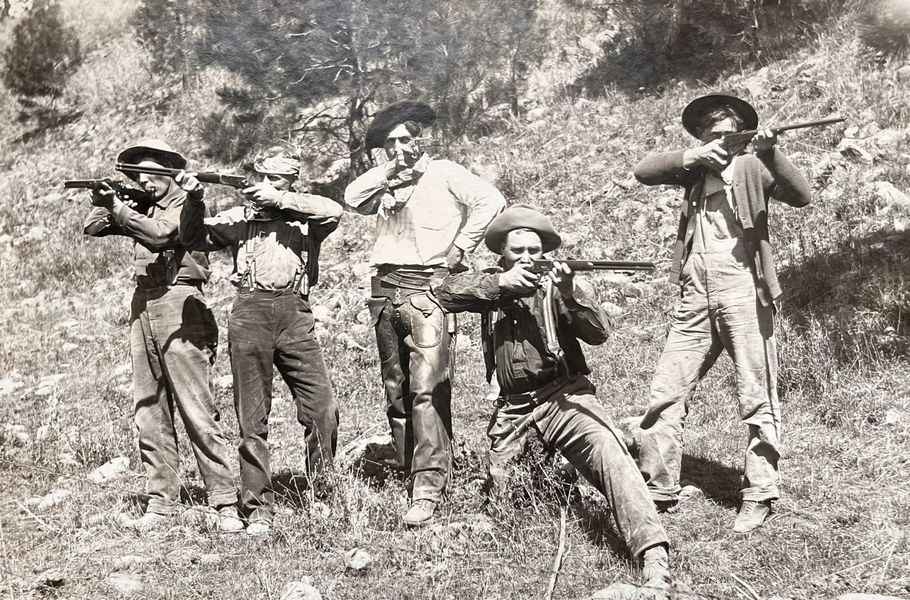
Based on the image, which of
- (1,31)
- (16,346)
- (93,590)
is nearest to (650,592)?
(93,590)

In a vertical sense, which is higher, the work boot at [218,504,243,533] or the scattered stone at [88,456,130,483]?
the work boot at [218,504,243,533]

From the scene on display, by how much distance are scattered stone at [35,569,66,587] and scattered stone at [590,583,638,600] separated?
2.76 meters

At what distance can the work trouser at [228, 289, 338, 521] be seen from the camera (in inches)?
198

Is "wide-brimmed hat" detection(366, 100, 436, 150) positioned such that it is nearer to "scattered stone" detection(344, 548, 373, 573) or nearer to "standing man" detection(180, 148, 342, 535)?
"standing man" detection(180, 148, 342, 535)

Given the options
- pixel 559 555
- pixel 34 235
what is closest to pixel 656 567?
pixel 559 555

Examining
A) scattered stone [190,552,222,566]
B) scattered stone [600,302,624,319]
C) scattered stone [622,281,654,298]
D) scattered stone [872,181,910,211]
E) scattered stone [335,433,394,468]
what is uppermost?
→ scattered stone [872,181,910,211]

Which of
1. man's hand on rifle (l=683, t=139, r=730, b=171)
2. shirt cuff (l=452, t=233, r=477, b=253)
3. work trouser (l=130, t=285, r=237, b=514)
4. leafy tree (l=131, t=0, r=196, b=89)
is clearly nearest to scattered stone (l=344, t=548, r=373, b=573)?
Answer: work trouser (l=130, t=285, r=237, b=514)

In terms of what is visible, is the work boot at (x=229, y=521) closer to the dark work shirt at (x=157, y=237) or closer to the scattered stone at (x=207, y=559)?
the scattered stone at (x=207, y=559)

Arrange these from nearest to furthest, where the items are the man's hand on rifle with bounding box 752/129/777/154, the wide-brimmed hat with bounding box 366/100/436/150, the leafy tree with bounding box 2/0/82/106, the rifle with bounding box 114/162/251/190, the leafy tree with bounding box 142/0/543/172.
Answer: the man's hand on rifle with bounding box 752/129/777/154 < the rifle with bounding box 114/162/251/190 < the wide-brimmed hat with bounding box 366/100/436/150 < the leafy tree with bounding box 2/0/82/106 < the leafy tree with bounding box 142/0/543/172

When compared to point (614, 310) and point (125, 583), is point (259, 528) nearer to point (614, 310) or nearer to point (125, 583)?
point (125, 583)

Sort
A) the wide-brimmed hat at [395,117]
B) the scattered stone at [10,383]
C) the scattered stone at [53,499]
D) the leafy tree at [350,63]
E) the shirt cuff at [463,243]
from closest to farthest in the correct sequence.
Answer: the shirt cuff at [463,243]
the wide-brimmed hat at [395,117]
the scattered stone at [53,499]
the scattered stone at [10,383]
the leafy tree at [350,63]

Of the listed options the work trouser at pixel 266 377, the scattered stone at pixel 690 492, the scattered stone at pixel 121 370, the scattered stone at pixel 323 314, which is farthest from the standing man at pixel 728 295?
the scattered stone at pixel 121 370

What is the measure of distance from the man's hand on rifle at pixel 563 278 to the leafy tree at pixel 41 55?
9.83 metres

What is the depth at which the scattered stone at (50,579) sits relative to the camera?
4.39m
